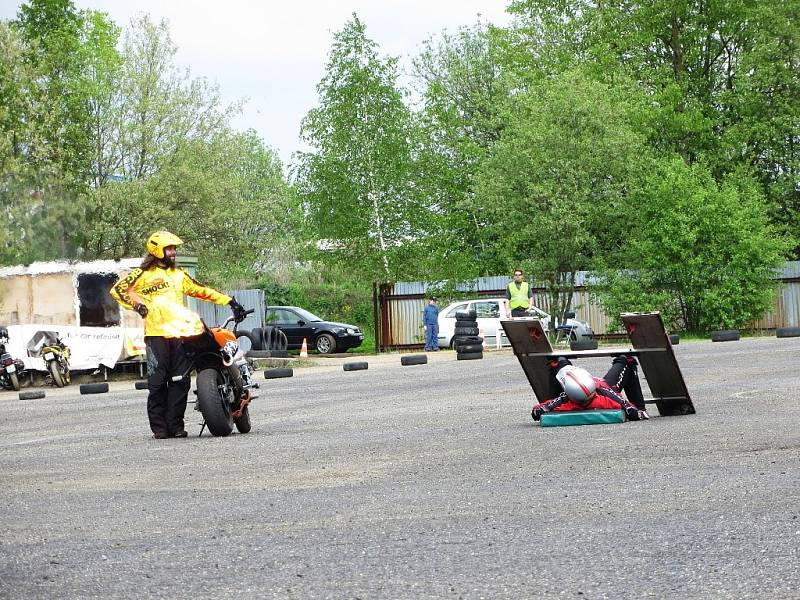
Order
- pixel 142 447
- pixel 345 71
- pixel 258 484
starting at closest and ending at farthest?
1. pixel 258 484
2. pixel 142 447
3. pixel 345 71

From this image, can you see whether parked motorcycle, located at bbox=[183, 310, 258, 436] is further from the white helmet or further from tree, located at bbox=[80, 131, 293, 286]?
tree, located at bbox=[80, 131, 293, 286]

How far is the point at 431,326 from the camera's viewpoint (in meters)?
38.4

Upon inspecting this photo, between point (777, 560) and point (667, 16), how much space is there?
48436 millimetres

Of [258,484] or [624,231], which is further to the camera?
[624,231]

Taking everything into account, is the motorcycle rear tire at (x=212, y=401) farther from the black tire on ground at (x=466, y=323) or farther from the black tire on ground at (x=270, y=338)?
the black tire on ground at (x=270, y=338)

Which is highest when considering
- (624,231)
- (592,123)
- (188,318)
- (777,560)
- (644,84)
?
(644,84)

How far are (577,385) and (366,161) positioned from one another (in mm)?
36237

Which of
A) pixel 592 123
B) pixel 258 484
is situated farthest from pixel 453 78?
pixel 258 484

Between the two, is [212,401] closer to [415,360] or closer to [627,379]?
[627,379]

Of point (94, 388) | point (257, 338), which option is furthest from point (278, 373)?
point (257, 338)

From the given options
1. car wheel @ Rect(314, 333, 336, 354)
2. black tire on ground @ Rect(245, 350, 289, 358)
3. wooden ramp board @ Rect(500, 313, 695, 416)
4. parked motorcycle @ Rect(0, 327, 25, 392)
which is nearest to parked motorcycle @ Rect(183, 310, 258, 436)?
wooden ramp board @ Rect(500, 313, 695, 416)

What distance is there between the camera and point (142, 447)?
42.2ft

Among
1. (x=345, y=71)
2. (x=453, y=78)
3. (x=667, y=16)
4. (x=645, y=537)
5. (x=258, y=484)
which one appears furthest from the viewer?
(x=453, y=78)

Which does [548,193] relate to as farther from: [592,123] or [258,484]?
[258,484]
